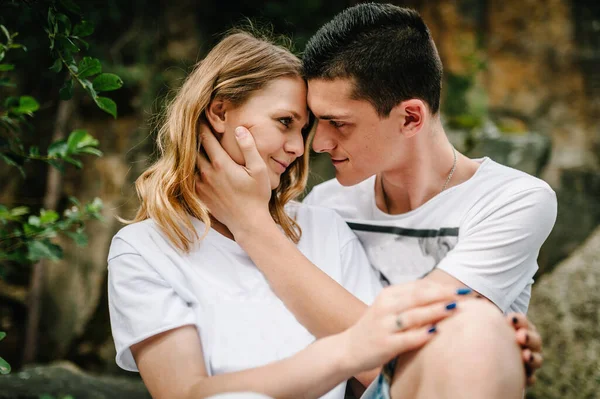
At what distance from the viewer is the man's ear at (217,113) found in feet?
6.66

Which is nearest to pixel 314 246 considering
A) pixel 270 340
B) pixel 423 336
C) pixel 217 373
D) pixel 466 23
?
pixel 270 340

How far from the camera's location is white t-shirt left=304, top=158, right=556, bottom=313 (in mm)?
1936

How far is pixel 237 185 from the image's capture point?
195 centimetres

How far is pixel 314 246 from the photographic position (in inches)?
84.4

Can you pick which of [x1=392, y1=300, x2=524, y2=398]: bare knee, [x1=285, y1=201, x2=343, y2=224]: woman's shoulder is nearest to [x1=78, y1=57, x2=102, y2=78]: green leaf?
[x1=285, y1=201, x2=343, y2=224]: woman's shoulder

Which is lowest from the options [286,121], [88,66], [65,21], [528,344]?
[528,344]

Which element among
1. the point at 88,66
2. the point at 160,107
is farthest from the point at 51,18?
the point at 160,107

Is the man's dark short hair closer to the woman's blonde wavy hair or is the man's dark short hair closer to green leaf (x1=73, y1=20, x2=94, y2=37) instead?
the woman's blonde wavy hair

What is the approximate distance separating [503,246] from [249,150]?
886mm

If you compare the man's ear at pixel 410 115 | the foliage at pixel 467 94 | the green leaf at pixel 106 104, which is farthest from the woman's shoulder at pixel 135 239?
the foliage at pixel 467 94

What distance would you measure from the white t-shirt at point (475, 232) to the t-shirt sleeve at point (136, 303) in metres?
0.86

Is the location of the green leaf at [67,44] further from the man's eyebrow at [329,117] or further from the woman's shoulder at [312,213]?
the woman's shoulder at [312,213]

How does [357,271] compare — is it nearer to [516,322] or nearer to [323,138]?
[323,138]

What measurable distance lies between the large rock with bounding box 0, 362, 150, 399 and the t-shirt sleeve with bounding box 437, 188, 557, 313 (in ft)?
5.32
